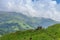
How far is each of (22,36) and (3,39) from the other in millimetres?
20504

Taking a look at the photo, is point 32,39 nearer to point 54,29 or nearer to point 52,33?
point 52,33

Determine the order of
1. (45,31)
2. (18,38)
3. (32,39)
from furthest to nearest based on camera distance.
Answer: (45,31) < (18,38) < (32,39)

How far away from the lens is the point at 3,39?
189 metres

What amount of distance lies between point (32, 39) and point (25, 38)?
8.84m

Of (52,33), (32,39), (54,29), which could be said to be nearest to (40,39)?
(32,39)

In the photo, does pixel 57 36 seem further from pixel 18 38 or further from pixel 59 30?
pixel 18 38

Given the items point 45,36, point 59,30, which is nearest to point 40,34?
point 45,36

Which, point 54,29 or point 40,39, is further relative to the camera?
point 54,29

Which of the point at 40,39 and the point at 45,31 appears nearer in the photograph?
the point at 40,39

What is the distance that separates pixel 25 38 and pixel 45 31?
28544 mm

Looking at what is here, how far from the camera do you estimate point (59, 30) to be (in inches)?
7456

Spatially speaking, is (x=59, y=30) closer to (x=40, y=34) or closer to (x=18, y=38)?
(x=40, y=34)

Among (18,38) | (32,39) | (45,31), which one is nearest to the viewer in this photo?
(32,39)

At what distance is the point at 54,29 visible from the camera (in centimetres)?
19612
